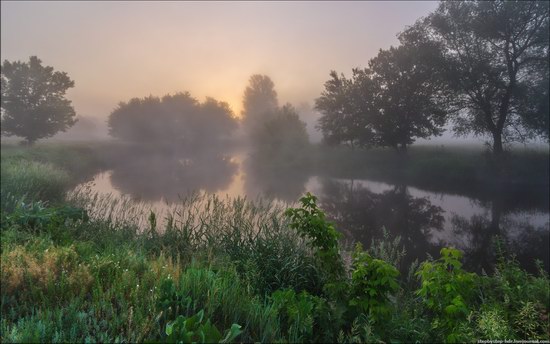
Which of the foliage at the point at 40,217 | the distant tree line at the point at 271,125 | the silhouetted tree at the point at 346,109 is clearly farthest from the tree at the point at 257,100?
the foliage at the point at 40,217

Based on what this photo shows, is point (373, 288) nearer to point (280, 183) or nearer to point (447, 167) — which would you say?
point (280, 183)

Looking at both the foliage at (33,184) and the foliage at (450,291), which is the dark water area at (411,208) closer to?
the foliage at (33,184)

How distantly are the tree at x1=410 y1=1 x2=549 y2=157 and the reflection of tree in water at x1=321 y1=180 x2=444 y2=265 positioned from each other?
685cm

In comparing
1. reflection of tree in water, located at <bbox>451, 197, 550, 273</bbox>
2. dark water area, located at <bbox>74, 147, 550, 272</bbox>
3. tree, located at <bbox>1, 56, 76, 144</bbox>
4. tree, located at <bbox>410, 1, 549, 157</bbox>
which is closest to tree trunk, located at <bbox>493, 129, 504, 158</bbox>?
tree, located at <bbox>410, 1, 549, 157</bbox>

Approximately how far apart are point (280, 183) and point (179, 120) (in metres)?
33.2

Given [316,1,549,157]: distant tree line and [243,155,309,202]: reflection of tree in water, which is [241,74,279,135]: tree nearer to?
[243,155,309,202]: reflection of tree in water

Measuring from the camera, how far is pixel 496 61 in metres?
17.3

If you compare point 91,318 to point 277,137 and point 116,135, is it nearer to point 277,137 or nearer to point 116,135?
point 277,137

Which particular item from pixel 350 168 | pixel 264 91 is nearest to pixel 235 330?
pixel 350 168

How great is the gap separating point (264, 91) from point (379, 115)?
796 inches

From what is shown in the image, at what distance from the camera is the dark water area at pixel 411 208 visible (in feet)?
30.2

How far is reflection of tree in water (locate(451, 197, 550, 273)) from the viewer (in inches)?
319

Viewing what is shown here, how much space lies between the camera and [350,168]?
2161 cm

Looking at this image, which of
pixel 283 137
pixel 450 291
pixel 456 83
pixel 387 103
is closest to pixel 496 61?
pixel 456 83
